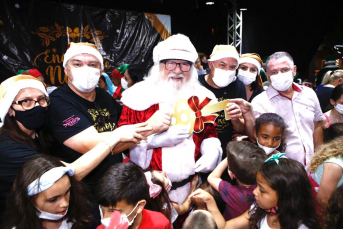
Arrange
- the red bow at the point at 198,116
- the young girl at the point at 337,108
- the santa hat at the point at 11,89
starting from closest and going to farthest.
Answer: the santa hat at the point at 11,89 → the red bow at the point at 198,116 → the young girl at the point at 337,108

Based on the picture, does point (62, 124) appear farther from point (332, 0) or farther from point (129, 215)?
point (332, 0)

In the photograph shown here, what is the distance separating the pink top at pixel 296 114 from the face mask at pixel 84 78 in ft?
5.17

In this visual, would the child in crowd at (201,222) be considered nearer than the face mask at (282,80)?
Yes

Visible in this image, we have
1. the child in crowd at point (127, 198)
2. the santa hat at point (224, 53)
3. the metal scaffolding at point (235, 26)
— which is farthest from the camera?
the metal scaffolding at point (235, 26)

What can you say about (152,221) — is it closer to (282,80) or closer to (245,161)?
(245,161)

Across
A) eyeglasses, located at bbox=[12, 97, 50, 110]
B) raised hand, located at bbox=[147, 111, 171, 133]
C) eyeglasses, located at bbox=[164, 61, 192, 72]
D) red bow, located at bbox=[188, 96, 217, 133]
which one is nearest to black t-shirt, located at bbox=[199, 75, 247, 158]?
red bow, located at bbox=[188, 96, 217, 133]

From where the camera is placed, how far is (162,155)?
89.7 inches

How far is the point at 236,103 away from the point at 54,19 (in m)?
5.83

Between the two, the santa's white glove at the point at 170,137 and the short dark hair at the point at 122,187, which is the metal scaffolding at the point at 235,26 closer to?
the santa's white glove at the point at 170,137

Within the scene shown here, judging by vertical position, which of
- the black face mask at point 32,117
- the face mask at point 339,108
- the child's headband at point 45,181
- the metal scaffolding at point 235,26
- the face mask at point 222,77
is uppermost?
the metal scaffolding at point 235,26

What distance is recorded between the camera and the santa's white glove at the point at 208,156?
2.24m

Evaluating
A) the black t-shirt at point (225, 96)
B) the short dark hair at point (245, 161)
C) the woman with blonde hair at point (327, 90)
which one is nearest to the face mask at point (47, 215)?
the short dark hair at point (245, 161)

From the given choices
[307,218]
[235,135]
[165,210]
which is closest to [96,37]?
[235,135]

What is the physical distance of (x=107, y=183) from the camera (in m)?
1.68
